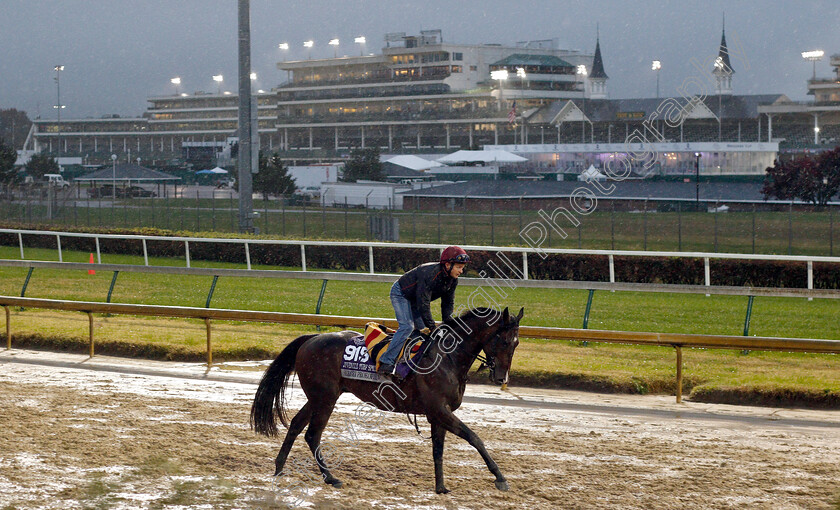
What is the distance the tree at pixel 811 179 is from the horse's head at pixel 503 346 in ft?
130

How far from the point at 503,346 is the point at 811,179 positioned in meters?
39.9

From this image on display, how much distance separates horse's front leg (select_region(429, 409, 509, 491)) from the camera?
21.1 feet

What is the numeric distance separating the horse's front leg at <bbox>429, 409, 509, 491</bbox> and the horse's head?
1.35 feet

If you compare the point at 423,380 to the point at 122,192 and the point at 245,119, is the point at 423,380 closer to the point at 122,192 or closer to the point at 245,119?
the point at 245,119

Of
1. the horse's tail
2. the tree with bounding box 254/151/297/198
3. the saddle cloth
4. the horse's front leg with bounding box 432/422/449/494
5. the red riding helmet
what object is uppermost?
the tree with bounding box 254/151/297/198

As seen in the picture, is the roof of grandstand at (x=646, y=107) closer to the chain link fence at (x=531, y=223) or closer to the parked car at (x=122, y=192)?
the chain link fence at (x=531, y=223)

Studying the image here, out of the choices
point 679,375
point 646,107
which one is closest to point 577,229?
point 679,375

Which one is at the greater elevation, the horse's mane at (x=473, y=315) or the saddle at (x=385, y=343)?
the horse's mane at (x=473, y=315)

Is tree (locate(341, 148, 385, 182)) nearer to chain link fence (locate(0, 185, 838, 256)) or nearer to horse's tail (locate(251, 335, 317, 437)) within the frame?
chain link fence (locate(0, 185, 838, 256))

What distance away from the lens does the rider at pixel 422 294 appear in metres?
6.43

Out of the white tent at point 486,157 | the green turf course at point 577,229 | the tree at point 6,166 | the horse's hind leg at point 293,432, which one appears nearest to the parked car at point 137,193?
the tree at point 6,166

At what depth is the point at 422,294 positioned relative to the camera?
6.54 meters

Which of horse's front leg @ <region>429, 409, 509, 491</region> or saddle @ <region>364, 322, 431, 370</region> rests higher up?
saddle @ <region>364, 322, 431, 370</region>

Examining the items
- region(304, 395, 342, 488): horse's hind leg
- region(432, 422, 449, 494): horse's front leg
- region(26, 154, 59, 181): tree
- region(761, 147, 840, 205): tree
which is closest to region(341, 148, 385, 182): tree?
region(761, 147, 840, 205): tree
